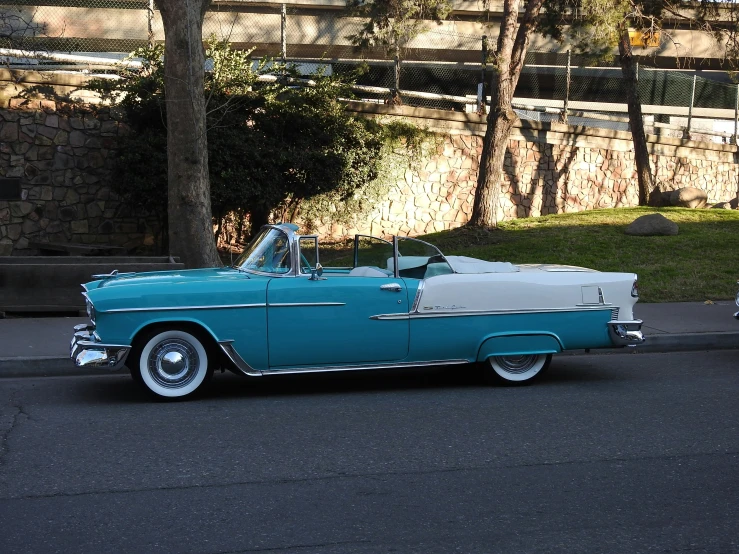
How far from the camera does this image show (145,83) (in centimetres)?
1611

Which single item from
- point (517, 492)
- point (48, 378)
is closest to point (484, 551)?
point (517, 492)

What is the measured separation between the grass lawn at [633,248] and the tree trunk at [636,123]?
2.12 meters

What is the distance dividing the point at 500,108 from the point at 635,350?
29.1 feet

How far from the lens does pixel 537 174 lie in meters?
21.8

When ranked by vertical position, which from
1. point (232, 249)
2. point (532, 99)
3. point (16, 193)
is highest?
point (532, 99)

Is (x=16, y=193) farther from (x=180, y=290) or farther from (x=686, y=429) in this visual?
(x=686, y=429)

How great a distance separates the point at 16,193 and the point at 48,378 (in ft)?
30.9

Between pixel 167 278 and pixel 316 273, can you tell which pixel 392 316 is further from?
pixel 167 278

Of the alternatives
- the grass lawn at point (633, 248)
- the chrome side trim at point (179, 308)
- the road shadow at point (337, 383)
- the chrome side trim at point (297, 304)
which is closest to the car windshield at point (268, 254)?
the chrome side trim at point (297, 304)

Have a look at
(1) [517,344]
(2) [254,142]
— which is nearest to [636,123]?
(2) [254,142]

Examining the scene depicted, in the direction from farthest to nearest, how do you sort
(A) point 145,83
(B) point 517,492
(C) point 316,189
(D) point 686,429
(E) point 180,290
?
(C) point 316,189 < (A) point 145,83 < (E) point 180,290 < (D) point 686,429 < (B) point 517,492

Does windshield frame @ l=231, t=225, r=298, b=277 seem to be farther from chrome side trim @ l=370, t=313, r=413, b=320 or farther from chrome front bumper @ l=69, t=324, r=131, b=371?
chrome front bumper @ l=69, t=324, r=131, b=371

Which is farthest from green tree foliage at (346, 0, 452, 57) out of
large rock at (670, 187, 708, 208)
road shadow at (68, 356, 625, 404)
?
road shadow at (68, 356, 625, 404)

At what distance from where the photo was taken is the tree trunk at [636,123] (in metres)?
21.5
